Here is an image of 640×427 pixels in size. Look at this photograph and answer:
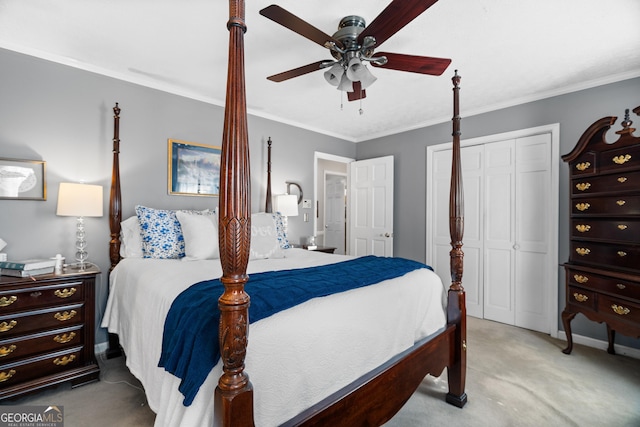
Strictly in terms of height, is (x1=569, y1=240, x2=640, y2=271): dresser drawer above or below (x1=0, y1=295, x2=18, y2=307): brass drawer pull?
above

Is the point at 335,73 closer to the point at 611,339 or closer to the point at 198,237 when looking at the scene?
the point at 198,237

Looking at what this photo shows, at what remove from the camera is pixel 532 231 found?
10.5ft

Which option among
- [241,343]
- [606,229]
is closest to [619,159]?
[606,229]

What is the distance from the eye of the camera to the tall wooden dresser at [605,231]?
86.2 inches

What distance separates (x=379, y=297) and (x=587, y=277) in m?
2.05

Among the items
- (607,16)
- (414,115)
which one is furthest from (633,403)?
(414,115)

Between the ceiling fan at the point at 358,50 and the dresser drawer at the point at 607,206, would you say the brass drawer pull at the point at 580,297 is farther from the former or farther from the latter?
the ceiling fan at the point at 358,50

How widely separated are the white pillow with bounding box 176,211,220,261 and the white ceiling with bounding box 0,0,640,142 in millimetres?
1324

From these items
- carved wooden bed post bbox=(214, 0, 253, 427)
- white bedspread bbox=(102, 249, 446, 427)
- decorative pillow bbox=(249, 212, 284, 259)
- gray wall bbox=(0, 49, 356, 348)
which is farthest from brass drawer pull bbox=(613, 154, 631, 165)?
gray wall bbox=(0, 49, 356, 348)

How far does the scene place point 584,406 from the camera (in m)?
1.91

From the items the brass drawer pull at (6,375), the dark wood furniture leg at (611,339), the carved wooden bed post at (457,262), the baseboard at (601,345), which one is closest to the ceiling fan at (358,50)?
the carved wooden bed post at (457,262)

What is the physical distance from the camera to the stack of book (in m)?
1.93

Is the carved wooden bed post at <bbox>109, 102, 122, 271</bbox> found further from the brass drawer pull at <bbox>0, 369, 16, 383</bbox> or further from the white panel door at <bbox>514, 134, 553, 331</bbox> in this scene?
the white panel door at <bbox>514, 134, 553, 331</bbox>

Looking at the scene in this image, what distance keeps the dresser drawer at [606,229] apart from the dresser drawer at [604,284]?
0.99 ft
